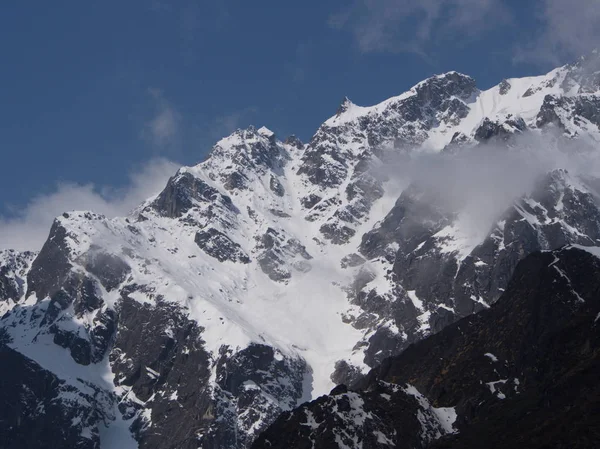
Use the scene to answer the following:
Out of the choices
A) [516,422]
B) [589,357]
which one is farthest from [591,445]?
[589,357]

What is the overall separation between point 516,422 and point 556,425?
1595 cm

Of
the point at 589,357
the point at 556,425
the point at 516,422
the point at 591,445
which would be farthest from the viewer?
the point at 589,357

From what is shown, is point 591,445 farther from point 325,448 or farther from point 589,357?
point 325,448

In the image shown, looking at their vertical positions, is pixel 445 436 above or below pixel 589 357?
below

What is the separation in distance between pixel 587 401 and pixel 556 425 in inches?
340

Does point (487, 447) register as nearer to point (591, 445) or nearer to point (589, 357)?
point (591, 445)

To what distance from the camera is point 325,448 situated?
200 meters

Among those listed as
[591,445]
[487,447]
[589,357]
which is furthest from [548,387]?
[591,445]

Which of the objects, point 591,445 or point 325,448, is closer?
point 591,445

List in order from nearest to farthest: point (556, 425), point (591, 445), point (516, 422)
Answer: point (591, 445) → point (556, 425) → point (516, 422)

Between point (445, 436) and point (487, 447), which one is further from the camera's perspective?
point (445, 436)

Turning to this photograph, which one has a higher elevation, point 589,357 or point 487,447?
point 589,357

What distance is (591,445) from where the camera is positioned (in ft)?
499

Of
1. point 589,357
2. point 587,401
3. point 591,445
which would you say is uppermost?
point 589,357
